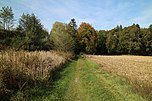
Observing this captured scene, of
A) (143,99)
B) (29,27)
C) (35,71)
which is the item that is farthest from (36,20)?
(143,99)

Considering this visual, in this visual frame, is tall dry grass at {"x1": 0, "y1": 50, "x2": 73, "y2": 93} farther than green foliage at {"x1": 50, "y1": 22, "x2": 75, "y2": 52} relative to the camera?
No

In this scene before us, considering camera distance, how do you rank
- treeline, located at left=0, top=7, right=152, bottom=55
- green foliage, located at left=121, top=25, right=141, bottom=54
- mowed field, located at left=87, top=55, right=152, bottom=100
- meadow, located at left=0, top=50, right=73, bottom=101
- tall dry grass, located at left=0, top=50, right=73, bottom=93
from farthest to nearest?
green foliage, located at left=121, top=25, right=141, bottom=54
treeline, located at left=0, top=7, right=152, bottom=55
mowed field, located at left=87, top=55, right=152, bottom=100
tall dry grass, located at left=0, top=50, right=73, bottom=93
meadow, located at left=0, top=50, right=73, bottom=101

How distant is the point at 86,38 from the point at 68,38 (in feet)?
79.7

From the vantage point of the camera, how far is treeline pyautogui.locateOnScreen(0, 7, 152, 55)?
4444 centimetres

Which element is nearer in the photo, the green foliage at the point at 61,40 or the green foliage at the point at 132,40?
the green foliage at the point at 61,40

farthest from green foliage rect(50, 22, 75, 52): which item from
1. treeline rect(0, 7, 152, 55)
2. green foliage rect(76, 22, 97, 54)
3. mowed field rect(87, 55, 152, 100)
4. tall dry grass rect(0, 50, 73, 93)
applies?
tall dry grass rect(0, 50, 73, 93)

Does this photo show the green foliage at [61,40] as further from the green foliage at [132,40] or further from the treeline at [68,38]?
the green foliage at [132,40]

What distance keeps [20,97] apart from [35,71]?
547 centimetres

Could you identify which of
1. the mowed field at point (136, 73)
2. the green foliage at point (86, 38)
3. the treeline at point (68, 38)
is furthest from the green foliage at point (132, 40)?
the mowed field at point (136, 73)

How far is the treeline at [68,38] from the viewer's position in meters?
44.4

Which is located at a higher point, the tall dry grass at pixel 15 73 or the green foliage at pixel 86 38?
the green foliage at pixel 86 38

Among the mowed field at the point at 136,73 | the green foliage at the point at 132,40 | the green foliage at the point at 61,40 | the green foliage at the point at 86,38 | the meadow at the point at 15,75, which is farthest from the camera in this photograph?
the green foliage at the point at 132,40

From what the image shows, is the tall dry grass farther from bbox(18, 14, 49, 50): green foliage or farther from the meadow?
Result: bbox(18, 14, 49, 50): green foliage

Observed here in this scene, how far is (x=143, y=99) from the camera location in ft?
36.5
